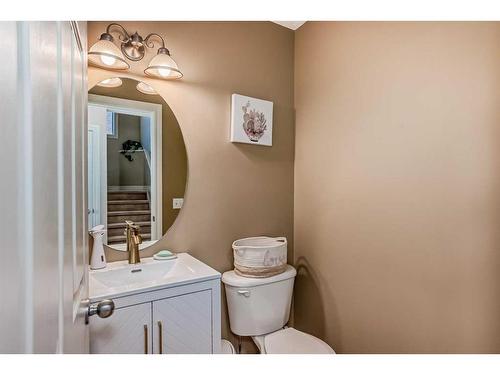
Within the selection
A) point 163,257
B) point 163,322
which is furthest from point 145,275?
point 163,322

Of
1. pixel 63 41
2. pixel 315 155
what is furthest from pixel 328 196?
pixel 63 41

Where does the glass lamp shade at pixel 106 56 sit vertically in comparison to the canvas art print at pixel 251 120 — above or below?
above

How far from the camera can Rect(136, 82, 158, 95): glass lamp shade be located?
Answer: 4.83ft

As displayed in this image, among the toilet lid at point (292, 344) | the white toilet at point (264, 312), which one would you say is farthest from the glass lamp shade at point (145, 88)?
the toilet lid at point (292, 344)

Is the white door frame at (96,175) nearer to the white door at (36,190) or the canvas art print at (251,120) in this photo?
the canvas art print at (251,120)

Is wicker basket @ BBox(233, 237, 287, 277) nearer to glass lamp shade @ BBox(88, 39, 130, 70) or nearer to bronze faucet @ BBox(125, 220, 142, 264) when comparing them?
bronze faucet @ BBox(125, 220, 142, 264)

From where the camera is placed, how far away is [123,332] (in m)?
1.08

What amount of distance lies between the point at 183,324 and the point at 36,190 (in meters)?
1.03

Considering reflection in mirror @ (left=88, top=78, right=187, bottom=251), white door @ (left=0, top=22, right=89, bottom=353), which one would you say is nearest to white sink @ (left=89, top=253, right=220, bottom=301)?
reflection in mirror @ (left=88, top=78, right=187, bottom=251)

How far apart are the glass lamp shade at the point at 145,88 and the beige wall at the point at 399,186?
982mm

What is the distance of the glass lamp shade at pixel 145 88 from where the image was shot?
1.47 m

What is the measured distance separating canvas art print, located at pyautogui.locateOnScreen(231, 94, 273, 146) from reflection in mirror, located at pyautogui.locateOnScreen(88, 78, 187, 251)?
36 cm

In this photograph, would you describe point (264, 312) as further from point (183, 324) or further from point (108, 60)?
point (108, 60)

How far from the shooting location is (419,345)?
1.29 meters
